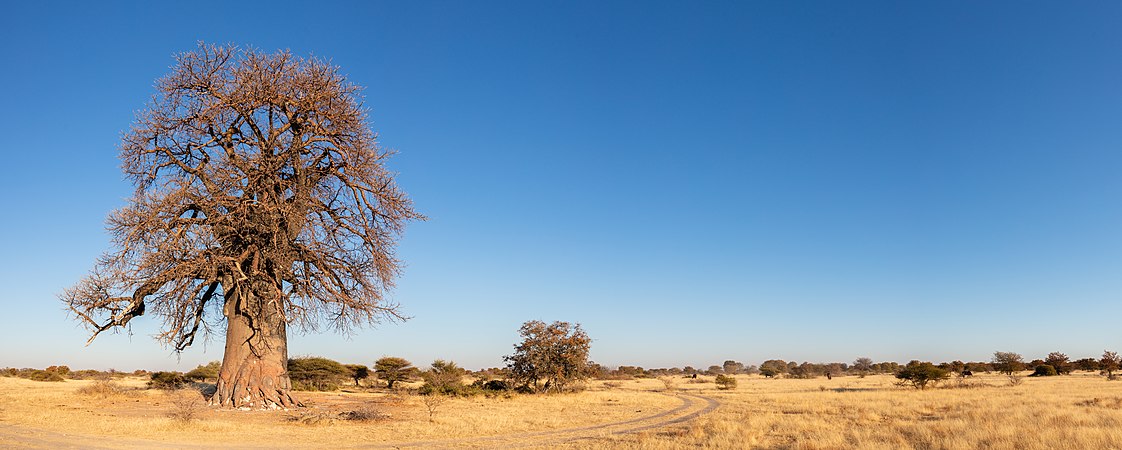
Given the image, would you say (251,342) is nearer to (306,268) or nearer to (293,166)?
(306,268)

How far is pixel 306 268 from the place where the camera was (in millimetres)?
20328

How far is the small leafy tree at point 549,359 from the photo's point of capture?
37.9 meters

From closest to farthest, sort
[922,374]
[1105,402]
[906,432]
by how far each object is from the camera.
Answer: [906,432] → [1105,402] → [922,374]

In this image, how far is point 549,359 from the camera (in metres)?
37.9

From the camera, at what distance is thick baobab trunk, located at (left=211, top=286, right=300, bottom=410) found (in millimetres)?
19125

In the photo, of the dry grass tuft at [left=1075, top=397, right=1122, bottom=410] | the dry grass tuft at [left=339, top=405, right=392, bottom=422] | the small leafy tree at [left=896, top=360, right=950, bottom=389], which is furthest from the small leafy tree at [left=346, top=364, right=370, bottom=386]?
the dry grass tuft at [left=1075, top=397, right=1122, bottom=410]

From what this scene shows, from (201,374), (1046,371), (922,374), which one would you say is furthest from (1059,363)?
(201,374)

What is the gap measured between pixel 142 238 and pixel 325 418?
7.81 meters

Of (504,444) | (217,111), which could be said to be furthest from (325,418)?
(217,111)

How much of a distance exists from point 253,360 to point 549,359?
20.8 meters

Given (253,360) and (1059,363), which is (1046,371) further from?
(253,360)

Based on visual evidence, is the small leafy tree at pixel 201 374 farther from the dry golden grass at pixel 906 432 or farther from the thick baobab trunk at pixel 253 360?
the dry golden grass at pixel 906 432

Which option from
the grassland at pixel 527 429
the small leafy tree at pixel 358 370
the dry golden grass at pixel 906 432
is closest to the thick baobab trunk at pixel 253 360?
the grassland at pixel 527 429

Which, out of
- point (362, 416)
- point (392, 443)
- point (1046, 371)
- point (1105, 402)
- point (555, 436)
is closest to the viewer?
point (392, 443)
